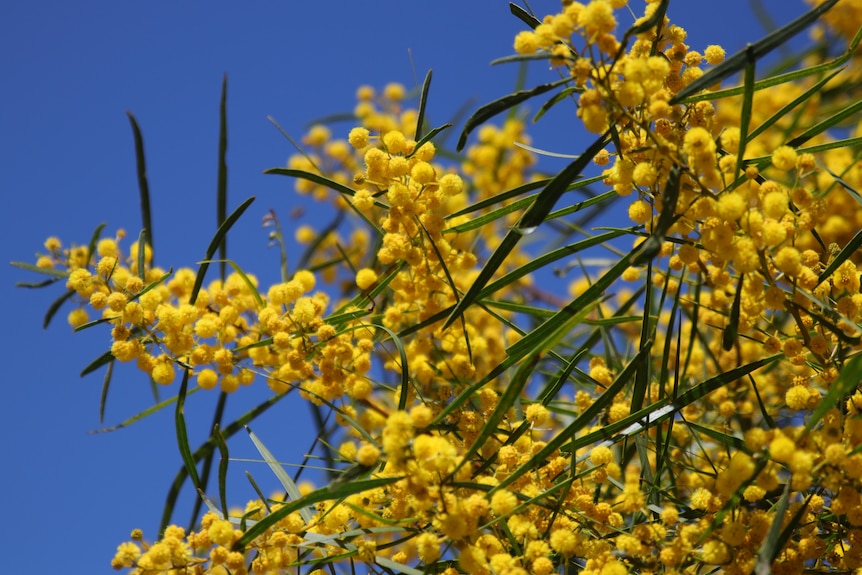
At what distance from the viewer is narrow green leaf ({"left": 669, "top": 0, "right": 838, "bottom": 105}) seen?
113 centimetres

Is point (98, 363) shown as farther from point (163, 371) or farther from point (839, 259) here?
point (839, 259)

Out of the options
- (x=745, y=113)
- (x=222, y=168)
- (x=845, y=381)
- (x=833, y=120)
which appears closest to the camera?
(x=845, y=381)

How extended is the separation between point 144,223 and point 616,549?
1.46 m

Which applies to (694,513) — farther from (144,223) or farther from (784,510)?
(144,223)

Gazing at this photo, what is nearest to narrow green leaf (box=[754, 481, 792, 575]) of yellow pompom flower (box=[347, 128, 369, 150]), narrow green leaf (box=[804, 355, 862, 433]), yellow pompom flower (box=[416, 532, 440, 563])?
narrow green leaf (box=[804, 355, 862, 433])

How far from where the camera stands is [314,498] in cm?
123

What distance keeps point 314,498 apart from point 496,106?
25.8 inches

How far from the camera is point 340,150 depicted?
127 inches

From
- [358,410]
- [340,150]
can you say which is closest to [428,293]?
[358,410]

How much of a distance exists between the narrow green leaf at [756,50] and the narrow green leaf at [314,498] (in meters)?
0.72

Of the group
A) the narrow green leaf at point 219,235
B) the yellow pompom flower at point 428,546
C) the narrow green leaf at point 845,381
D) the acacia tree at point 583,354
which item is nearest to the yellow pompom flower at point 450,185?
the acacia tree at point 583,354

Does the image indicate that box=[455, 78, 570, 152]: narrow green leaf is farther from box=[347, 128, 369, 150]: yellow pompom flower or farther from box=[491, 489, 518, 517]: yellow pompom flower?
box=[491, 489, 518, 517]: yellow pompom flower

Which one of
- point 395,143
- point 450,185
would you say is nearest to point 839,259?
point 450,185

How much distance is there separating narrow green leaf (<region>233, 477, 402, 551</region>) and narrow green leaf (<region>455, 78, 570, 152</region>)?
51cm
